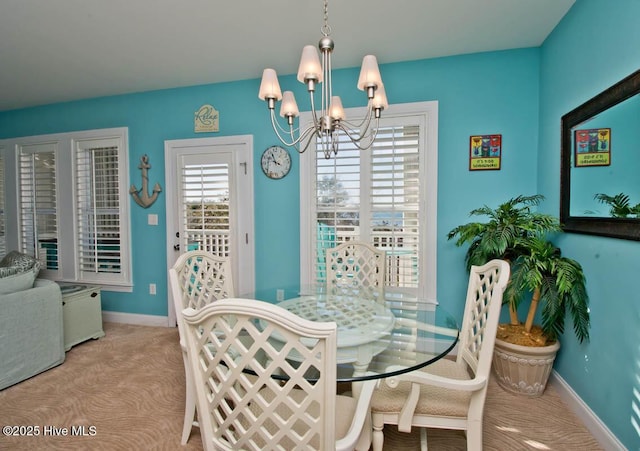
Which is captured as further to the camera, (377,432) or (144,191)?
(144,191)

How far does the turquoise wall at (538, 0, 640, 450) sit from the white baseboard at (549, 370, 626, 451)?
0.10 ft

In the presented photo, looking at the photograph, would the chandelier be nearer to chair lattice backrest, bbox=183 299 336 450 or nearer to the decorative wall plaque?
chair lattice backrest, bbox=183 299 336 450

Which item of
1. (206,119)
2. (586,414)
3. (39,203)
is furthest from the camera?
(39,203)

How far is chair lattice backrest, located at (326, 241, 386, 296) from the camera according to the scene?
2.38 metres

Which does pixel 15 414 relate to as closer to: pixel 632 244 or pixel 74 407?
pixel 74 407

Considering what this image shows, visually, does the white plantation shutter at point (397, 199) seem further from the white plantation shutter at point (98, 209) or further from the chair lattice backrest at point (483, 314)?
the white plantation shutter at point (98, 209)

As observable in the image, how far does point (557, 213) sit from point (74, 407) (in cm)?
367

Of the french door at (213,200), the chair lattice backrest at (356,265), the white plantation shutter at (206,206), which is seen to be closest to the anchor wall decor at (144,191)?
the french door at (213,200)

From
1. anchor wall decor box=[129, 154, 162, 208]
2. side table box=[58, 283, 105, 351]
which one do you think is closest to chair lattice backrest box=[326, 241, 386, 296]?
anchor wall decor box=[129, 154, 162, 208]

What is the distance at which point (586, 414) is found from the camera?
1.81 m

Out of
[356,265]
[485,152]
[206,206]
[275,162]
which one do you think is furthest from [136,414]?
[485,152]

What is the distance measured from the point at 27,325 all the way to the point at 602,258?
13.3 ft

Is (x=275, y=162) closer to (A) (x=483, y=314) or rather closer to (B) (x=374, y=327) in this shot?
(B) (x=374, y=327)

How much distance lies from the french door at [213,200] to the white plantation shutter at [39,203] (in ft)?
5.53
